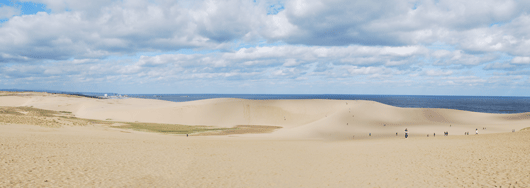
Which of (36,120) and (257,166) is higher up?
(36,120)

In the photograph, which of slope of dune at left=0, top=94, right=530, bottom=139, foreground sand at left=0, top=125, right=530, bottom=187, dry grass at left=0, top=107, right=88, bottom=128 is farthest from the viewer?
slope of dune at left=0, top=94, right=530, bottom=139

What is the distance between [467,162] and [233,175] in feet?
39.5

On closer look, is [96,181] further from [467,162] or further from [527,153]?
[527,153]

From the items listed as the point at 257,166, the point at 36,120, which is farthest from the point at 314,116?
the point at 257,166

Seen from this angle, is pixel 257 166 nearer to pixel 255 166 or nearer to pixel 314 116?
pixel 255 166

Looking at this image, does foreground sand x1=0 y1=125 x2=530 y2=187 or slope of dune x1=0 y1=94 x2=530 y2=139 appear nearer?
foreground sand x1=0 y1=125 x2=530 y2=187

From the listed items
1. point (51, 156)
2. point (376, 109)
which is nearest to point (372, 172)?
point (51, 156)

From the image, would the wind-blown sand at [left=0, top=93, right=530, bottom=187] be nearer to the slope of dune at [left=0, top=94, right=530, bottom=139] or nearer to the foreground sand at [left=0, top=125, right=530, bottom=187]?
the foreground sand at [left=0, top=125, right=530, bottom=187]

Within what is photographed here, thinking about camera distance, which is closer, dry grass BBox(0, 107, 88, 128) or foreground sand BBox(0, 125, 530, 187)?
foreground sand BBox(0, 125, 530, 187)

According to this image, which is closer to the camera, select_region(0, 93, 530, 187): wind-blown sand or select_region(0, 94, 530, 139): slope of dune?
select_region(0, 93, 530, 187): wind-blown sand

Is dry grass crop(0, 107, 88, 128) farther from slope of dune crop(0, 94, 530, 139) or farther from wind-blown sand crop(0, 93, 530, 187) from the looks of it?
slope of dune crop(0, 94, 530, 139)

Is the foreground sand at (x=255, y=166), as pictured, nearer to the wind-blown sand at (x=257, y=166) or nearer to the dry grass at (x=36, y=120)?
the wind-blown sand at (x=257, y=166)

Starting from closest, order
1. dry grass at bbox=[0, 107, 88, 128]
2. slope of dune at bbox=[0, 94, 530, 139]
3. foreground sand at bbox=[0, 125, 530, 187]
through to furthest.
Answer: foreground sand at bbox=[0, 125, 530, 187], dry grass at bbox=[0, 107, 88, 128], slope of dune at bbox=[0, 94, 530, 139]

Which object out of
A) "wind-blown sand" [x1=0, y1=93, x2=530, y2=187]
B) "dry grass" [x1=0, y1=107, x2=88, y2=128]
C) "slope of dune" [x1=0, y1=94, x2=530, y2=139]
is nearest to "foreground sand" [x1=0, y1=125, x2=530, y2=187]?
"wind-blown sand" [x1=0, y1=93, x2=530, y2=187]
